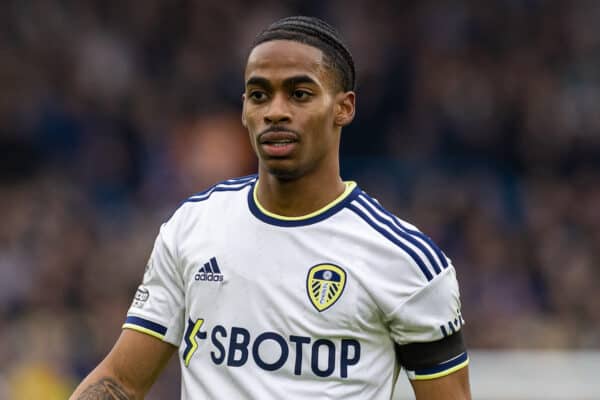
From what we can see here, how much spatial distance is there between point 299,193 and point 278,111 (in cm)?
31

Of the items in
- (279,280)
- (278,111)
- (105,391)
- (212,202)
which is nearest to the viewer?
(278,111)

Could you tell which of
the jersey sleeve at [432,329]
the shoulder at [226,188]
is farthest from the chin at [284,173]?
the jersey sleeve at [432,329]

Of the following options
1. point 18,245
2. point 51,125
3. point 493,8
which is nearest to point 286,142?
point 18,245

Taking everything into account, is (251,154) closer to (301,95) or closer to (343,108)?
(343,108)

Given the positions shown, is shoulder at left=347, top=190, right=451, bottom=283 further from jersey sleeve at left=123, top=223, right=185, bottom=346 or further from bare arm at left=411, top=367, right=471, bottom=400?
jersey sleeve at left=123, top=223, right=185, bottom=346

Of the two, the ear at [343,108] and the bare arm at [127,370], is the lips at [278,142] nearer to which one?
the ear at [343,108]

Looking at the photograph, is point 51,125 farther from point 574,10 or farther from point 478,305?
point 574,10

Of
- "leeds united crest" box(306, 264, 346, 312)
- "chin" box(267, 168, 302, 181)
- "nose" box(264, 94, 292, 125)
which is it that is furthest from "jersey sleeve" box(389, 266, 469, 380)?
"nose" box(264, 94, 292, 125)

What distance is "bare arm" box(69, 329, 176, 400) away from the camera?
381 centimetres

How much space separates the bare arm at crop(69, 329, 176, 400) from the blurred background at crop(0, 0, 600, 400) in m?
5.63

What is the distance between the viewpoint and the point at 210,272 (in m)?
3.77

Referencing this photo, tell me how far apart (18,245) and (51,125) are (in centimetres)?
180

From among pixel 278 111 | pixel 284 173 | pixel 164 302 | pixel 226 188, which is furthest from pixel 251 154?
pixel 278 111

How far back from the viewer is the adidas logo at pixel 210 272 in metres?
3.77
